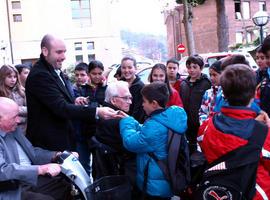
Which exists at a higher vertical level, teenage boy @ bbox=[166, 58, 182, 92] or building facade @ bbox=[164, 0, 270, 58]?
building facade @ bbox=[164, 0, 270, 58]

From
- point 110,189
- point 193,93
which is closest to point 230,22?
point 193,93

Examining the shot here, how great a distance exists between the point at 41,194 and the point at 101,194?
50 centimetres

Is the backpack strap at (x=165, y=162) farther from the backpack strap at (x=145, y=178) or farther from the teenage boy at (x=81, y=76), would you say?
the teenage boy at (x=81, y=76)

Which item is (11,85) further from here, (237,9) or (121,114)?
(237,9)

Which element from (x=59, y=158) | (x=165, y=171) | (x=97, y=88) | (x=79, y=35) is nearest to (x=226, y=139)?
(x=165, y=171)

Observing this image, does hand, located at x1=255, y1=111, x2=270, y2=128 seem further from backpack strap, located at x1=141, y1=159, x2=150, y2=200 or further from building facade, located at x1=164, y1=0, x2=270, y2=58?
building facade, located at x1=164, y1=0, x2=270, y2=58

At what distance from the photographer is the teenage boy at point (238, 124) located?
2668 mm

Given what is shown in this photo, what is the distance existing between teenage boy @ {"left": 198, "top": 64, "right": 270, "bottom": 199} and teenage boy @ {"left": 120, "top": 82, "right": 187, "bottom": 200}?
570 mm

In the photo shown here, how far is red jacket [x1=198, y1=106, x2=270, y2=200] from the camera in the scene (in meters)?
2.67

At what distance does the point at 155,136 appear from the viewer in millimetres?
3277

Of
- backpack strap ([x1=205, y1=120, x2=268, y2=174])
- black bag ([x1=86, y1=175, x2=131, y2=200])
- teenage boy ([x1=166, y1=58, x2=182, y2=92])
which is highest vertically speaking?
teenage boy ([x1=166, y1=58, x2=182, y2=92])

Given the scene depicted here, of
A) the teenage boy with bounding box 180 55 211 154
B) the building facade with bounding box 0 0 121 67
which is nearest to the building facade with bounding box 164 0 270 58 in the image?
the building facade with bounding box 0 0 121 67

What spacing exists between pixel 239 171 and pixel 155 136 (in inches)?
31.7

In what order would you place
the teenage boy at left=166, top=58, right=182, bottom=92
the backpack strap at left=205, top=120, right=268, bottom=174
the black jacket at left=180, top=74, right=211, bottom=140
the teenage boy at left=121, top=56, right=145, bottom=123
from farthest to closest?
the teenage boy at left=166, top=58, right=182, bottom=92 < the black jacket at left=180, top=74, right=211, bottom=140 < the teenage boy at left=121, top=56, right=145, bottom=123 < the backpack strap at left=205, top=120, right=268, bottom=174
